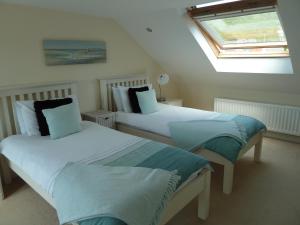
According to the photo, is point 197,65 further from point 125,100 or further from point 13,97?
point 13,97

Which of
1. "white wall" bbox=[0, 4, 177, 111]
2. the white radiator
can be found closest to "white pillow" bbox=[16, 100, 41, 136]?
"white wall" bbox=[0, 4, 177, 111]

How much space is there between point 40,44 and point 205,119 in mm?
2301

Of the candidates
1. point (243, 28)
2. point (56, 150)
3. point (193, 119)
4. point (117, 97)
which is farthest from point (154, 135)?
point (243, 28)

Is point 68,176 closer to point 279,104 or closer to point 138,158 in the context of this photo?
point 138,158

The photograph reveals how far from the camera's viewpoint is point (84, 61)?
11.1 feet

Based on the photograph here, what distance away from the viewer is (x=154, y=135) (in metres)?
3.06

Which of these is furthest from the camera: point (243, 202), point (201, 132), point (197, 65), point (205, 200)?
point (197, 65)

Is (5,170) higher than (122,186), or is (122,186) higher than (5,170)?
(122,186)

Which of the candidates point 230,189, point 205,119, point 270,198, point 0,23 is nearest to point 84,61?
point 0,23

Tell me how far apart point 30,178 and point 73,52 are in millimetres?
1807

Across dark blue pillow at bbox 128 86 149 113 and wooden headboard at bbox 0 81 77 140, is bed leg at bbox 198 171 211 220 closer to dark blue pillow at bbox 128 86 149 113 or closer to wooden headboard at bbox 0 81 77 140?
dark blue pillow at bbox 128 86 149 113

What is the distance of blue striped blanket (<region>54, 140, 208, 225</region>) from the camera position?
1.40 meters

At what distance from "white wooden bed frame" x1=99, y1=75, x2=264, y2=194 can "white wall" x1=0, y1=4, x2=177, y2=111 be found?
0.41 ft

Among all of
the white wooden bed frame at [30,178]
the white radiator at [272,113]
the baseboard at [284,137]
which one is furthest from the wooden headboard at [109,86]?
the baseboard at [284,137]
